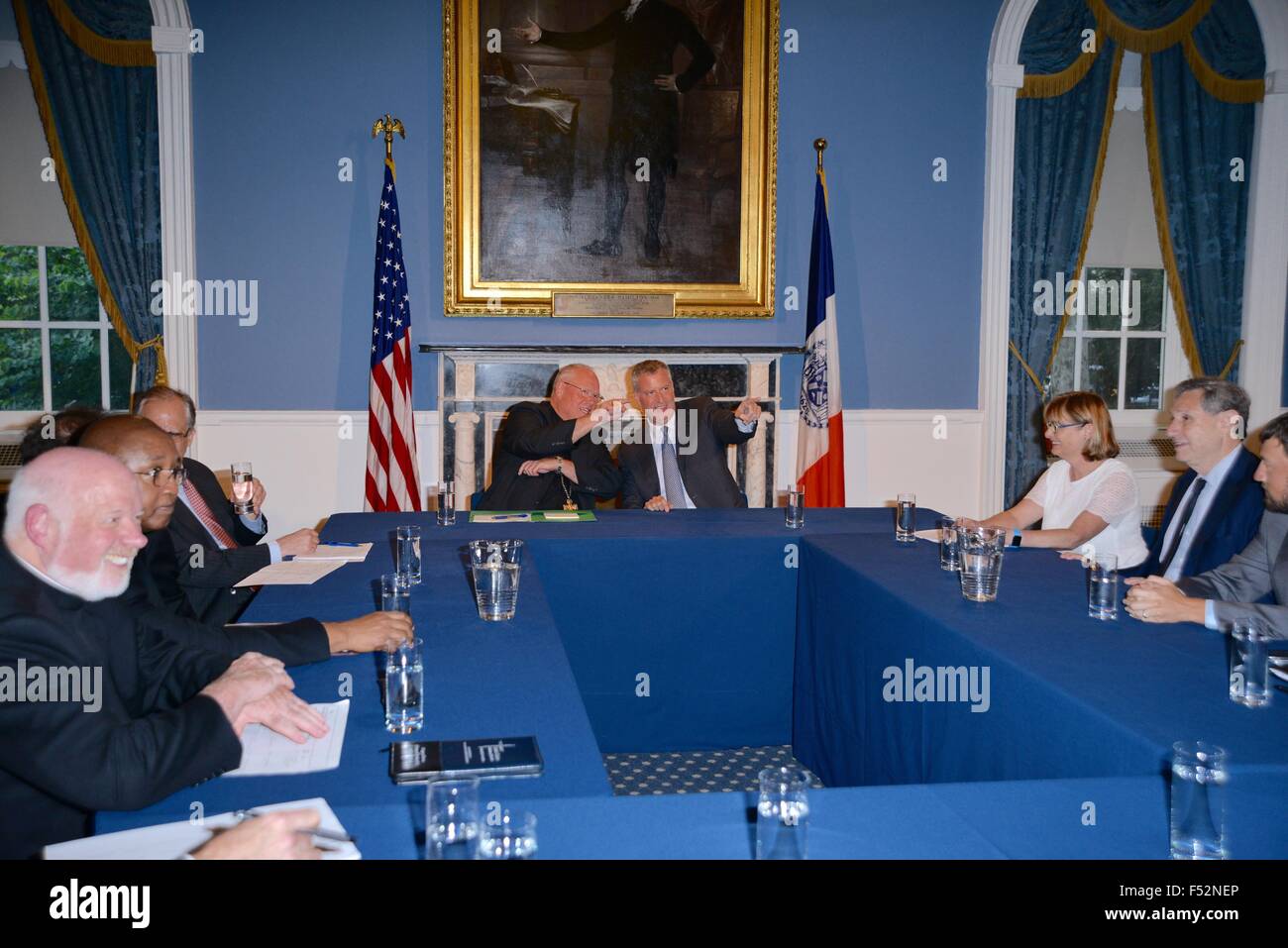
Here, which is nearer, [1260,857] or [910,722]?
[1260,857]

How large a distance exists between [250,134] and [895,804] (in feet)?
17.8

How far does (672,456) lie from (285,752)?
316 cm

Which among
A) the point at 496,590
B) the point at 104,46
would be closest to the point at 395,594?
the point at 496,590

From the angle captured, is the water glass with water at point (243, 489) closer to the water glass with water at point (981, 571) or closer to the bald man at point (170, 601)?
the bald man at point (170, 601)

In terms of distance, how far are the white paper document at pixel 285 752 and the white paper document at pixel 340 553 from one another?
1523mm

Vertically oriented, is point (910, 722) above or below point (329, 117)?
below

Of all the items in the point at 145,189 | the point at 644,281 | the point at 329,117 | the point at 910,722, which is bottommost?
the point at 910,722

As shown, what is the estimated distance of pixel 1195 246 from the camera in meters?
6.38

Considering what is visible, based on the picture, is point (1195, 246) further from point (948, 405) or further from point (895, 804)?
point (895, 804)

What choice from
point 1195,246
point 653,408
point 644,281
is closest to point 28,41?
point 644,281

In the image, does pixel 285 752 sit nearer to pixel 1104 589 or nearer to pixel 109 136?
pixel 1104 589

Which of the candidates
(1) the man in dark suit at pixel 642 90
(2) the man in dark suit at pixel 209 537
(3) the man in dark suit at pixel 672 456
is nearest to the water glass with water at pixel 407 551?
(2) the man in dark suit at pixel 209 537

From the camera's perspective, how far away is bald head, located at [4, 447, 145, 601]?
1.52 m
